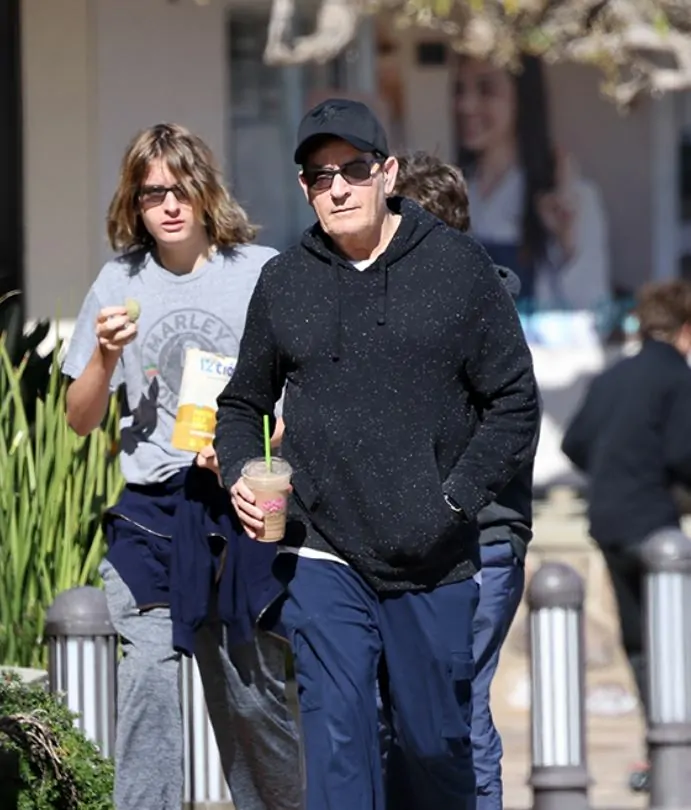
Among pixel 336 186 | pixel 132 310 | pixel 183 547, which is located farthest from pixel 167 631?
pixel 336 186

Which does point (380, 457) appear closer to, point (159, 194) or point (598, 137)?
point (159, 194)

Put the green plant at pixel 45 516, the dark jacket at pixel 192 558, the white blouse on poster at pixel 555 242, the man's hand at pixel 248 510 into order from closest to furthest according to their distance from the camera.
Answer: the man's hand at pixel 248 510 < the dark jacket at pixel 192 558 < the green plant at pixel 45 516 < the white blouse on poster at pixel 555 242

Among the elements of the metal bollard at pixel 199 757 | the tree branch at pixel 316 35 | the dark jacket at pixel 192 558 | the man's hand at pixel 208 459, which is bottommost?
the metal bollard at pixel 199 757

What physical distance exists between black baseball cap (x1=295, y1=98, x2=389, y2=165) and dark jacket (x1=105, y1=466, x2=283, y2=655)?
92 cm

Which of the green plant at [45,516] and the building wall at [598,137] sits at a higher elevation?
the building wall at [598,137]

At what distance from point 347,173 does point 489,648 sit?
54.9 inches

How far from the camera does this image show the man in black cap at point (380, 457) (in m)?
4.45

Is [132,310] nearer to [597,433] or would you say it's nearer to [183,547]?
[183,547]

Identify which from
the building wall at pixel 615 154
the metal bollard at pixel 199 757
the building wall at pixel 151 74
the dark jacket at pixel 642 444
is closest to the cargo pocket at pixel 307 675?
the metal bollard at pixel 199 757

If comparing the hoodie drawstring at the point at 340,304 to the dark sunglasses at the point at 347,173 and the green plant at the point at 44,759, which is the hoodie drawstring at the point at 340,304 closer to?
the dark sunglasses at the point at 347,173

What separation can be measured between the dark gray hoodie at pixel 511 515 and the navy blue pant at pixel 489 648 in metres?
0.03

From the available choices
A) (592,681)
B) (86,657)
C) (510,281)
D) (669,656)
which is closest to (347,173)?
(510,281)

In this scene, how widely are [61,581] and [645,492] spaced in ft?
8.43

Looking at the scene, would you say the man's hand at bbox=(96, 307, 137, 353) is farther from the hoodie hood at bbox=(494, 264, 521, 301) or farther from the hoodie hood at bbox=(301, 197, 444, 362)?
the hoodie hood at bbox=(494, 264, 521, 301)
